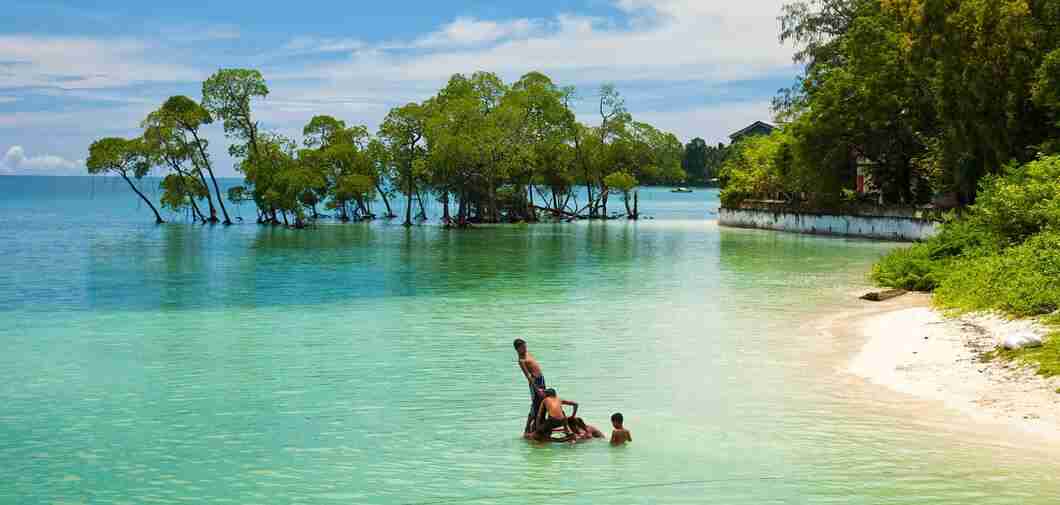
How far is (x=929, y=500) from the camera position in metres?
12.7

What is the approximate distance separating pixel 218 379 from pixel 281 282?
2249 cm

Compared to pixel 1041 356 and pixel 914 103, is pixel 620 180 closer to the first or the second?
pixel 914 103

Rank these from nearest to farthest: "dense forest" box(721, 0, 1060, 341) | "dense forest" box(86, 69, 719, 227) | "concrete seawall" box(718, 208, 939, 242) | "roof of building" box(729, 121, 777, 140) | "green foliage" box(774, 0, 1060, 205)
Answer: "dense forest" box(721, 0, 1060, 341), "green foliage" box(774, 0, 1060, 205), "concrete seawall" box(718, 208, 939, 242), "dense forest" box(86, 69, 719, 227), "roof of building" box(729, 121, 777, 140)

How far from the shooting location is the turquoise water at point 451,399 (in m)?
13.6

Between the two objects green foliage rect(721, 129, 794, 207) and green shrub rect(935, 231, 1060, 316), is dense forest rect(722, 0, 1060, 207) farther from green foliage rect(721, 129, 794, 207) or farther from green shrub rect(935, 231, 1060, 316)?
green shrub rect(935, 231, 1060, 316)

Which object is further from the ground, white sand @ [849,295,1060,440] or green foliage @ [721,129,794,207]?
green foliage @ [721,129,794,207]

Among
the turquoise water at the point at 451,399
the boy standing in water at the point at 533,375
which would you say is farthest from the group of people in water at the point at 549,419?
the turquoise water at the point at 451,399

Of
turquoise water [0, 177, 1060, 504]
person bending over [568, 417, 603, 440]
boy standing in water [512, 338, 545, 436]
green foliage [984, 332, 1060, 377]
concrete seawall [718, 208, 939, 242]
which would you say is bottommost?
turquoise water [0, 177, 1060, 504]

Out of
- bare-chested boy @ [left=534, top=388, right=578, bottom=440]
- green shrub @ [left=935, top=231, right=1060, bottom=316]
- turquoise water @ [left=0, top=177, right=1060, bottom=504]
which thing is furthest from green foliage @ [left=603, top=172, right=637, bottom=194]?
bare-chested boy @ [left=534, top=388, right=578, bottom=440]

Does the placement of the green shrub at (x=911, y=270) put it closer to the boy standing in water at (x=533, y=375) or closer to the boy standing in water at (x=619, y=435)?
the boy standing in water at (x=619, y=435)

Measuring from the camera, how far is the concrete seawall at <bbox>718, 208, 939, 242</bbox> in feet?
215

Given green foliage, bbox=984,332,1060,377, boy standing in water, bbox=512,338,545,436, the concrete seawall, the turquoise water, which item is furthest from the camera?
the concrete seawall

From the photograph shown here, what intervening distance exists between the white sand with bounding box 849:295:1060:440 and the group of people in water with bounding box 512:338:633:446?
6.00m

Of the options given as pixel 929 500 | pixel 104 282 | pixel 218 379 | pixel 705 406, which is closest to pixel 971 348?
pixel 705 406
